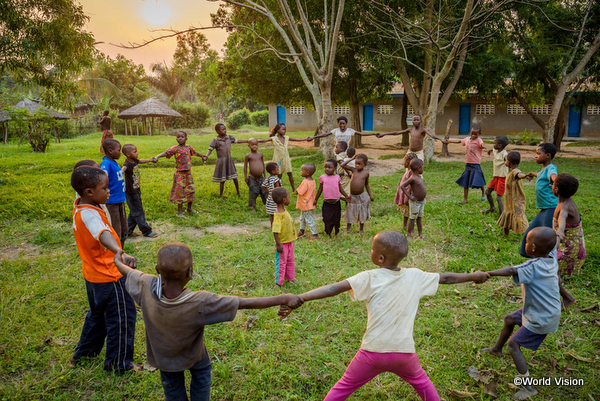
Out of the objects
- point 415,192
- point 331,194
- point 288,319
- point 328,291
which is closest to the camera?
point 328,291

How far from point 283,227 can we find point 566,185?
304 cm

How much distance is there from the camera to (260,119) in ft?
134

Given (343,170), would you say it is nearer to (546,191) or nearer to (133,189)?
(546,191)

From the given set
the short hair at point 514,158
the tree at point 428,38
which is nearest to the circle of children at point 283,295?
the short hair at point 514,158

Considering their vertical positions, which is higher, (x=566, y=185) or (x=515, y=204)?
(x=566, y=185)

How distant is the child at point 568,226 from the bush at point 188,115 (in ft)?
115

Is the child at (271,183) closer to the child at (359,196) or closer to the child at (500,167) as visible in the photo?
the child at (359,196)

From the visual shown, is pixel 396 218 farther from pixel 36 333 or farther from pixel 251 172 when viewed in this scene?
pixel 36 333

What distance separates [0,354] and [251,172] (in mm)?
5377

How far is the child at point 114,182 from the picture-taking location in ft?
16.5

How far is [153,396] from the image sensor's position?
9.99 ft

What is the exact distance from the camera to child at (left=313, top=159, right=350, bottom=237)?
21.5ft

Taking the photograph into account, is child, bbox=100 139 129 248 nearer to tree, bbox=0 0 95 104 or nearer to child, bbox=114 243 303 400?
child, bbox=114 243 303 400

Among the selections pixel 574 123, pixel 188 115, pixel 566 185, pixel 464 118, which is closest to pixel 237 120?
pixel 188 115
